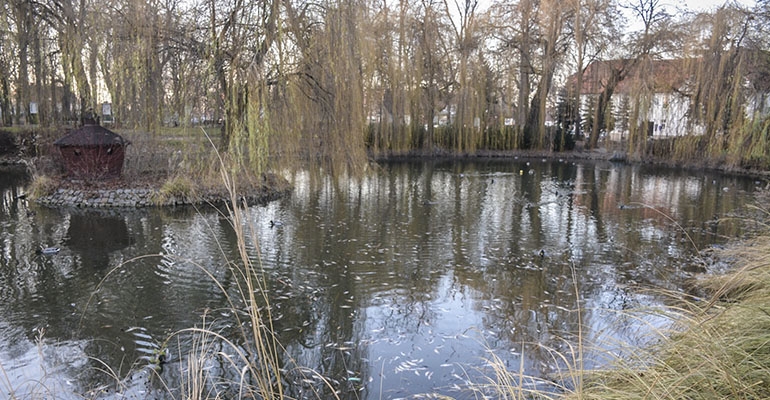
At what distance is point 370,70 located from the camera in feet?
43.8

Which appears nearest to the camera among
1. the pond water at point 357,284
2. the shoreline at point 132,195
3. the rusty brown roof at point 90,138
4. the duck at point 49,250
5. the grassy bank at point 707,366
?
the grassy bank at point 707,366

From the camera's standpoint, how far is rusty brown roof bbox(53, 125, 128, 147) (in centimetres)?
978

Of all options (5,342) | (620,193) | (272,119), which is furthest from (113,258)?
(620,193)

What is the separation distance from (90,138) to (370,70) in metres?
6.51

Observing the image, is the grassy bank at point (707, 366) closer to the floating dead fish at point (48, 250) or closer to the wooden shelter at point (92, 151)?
the floating dead fish at point (48, 250)

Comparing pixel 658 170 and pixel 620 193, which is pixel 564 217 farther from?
pixel 658 170

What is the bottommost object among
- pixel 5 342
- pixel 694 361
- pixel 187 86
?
pixel 5 342

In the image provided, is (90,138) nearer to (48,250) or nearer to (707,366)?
(48,250)

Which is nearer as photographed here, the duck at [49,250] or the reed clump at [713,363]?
the reed clump at [713,363]

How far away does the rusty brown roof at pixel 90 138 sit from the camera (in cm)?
978

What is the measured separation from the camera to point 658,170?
17.0 metres

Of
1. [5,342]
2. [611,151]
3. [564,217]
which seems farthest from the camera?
[611,151]

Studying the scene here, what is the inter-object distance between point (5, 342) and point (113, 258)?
249 cm

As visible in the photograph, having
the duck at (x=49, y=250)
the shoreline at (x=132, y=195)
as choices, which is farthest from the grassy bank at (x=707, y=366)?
the shoreline at (x=132, y=195)
